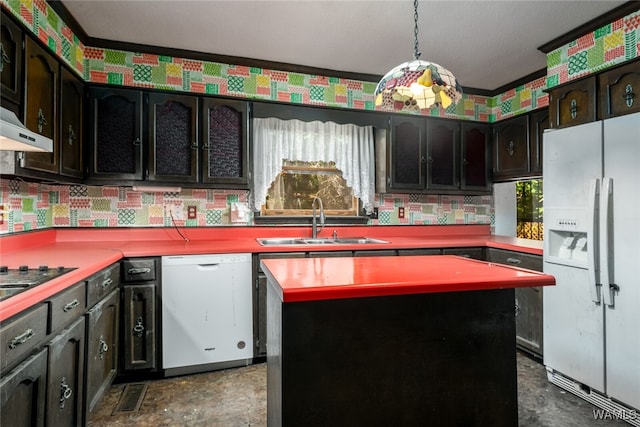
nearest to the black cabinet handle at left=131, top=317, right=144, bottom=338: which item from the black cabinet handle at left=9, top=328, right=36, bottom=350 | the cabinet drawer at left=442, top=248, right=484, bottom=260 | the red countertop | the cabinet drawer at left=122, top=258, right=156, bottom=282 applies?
the cabinet drawer at left=122, top=258, right=156, bottom=282

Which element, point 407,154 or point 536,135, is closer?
point 536,135

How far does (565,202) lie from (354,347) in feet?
6.04

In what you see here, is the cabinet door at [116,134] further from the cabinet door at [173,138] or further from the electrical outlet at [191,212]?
the electrical outlet at [191,212]

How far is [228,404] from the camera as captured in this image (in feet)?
7.23

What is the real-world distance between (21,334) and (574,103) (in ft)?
11.1

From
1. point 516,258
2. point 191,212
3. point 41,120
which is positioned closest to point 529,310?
point 516,258

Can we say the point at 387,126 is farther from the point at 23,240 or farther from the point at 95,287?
the point at 23,240

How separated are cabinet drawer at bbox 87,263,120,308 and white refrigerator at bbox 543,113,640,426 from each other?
2.82 metres

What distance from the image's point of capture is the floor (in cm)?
203

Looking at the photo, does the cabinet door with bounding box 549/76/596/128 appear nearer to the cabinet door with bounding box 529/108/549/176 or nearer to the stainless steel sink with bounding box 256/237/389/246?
the cabinet door with bounding box 529/108/549/176

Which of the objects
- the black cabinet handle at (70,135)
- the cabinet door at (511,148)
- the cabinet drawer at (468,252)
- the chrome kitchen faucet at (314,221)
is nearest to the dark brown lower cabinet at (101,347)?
the black cabinet handle at (70,135)

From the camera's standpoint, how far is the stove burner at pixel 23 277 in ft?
4.30

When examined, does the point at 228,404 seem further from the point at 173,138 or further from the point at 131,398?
the point at 173,138

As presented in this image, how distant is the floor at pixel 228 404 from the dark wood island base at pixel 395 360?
0.64 metres
